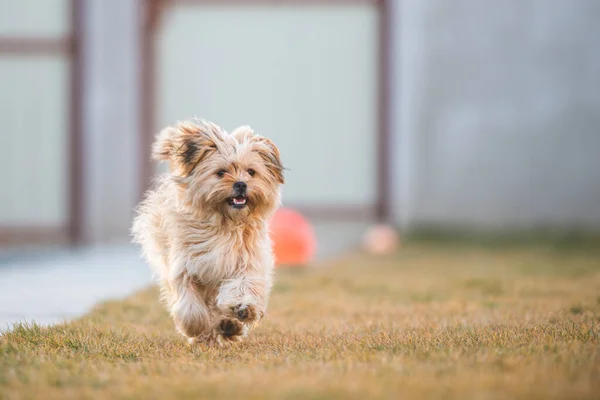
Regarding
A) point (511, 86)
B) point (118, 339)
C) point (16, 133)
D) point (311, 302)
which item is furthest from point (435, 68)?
point (118, 339)

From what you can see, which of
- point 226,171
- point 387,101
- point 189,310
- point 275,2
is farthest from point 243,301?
point 275,2

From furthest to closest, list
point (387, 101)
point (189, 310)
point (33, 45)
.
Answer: point (387, 101) → point (33, 45) → point (189, 310)

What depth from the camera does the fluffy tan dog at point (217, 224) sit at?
450 cm

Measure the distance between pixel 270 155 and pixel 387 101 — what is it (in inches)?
335

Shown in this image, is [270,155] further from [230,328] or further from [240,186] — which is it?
[230,328]

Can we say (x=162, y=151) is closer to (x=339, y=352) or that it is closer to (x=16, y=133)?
(x=339, y=352)

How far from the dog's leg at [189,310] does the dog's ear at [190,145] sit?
0.61m

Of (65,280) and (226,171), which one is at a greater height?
(226,171)

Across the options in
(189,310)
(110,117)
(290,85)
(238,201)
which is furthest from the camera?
(290,85)

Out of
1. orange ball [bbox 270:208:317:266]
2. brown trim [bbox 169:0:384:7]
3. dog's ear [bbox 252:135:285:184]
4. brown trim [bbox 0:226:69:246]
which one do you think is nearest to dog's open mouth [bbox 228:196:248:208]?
dog's ear [bbox 252:135:285:184]

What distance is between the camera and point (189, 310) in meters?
4.46

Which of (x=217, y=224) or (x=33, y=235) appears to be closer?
(x=217, y=224)

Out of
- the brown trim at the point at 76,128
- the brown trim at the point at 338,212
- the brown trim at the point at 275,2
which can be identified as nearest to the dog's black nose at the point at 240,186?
the brown trim at the point at 76,128

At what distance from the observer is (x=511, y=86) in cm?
1303
